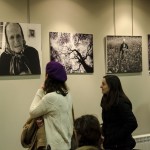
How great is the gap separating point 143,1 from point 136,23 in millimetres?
341

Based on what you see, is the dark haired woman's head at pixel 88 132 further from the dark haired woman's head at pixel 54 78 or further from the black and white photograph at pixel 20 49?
the black and white photograph at pixel 20 49

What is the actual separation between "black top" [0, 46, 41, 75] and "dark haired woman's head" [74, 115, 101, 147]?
4.82 ft

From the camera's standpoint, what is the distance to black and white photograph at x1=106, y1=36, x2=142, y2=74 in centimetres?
420

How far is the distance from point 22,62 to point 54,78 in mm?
900

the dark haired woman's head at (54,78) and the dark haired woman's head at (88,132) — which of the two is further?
the dark haired woman's head at (54,78)

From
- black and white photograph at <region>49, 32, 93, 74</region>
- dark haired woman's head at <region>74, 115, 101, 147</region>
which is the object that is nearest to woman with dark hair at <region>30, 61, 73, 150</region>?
dark haired woman's head at <region>74, 115, 101, 147</region>

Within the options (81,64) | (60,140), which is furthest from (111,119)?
(81,64)

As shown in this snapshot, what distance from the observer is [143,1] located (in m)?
4.52

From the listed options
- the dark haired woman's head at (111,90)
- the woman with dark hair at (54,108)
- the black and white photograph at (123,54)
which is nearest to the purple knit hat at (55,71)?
the woman with dark hair at (54,108)

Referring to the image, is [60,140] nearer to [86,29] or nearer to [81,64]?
[81,64]

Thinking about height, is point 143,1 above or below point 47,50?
above

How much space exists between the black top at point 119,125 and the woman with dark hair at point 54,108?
50cm

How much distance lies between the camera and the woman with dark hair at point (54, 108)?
271cm

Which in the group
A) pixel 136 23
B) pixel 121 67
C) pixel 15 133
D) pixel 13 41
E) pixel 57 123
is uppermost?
pixel 136 23
